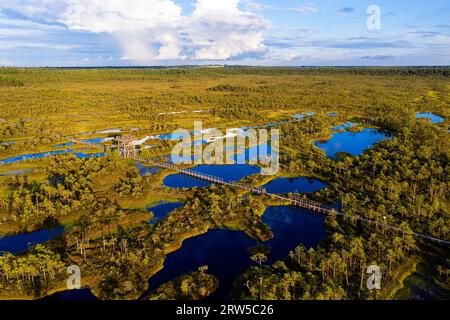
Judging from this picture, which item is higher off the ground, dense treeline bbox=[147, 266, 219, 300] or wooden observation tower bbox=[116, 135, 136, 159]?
wooden observation tower bbox=[116, 135, 136, 159]

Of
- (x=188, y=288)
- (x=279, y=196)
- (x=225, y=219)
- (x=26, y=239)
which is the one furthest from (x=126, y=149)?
(x=188, y=288)

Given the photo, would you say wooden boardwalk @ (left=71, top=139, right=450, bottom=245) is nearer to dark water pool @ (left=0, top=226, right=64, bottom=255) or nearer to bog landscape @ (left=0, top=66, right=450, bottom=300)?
bog landscape @ (left=0, top=66, right=450, bottom=300)

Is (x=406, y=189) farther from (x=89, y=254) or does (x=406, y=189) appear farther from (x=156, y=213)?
(x=89, y=254)

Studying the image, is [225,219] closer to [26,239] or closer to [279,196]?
[279,196]

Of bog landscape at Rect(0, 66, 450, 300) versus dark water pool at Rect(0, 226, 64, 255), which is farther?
dark water pool at Rect(0, 226, 64, 255)

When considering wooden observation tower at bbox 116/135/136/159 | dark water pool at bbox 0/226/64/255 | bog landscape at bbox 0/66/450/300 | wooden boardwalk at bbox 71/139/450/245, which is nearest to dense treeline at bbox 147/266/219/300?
bog landscape at bbox 0/66/450/300

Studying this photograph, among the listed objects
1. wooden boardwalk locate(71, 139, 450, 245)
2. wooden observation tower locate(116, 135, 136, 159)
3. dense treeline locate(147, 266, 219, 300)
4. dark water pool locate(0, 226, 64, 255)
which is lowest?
dense treeline locate(147, 266, 219, 300)

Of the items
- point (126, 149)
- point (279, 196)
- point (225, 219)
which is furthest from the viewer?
point (126, 149)

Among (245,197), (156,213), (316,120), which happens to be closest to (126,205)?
(156,213)

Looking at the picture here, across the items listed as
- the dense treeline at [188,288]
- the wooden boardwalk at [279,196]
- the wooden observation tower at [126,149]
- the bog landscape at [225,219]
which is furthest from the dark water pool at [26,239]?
the wooden observation tower at [126,149]

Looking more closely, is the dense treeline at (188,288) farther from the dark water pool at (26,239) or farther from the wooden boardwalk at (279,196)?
the wooden boardwalk at (279,196)

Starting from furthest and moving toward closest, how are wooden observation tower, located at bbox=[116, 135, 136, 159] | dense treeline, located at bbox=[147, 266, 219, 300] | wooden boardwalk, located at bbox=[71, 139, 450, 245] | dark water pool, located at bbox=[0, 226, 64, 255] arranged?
wooden observation tower, located at bbox=[116, 135, 136, 159] → wooden boardwalk, located at bbox=[71, 139, 450, 245] → dark water pool, located at bbox=[0, 226, 64, 255] → dense treeline, located at bbox=[147, 266, 219, 300]

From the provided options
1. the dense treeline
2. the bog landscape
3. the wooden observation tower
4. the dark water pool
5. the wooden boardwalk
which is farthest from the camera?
the wooden observation tower
